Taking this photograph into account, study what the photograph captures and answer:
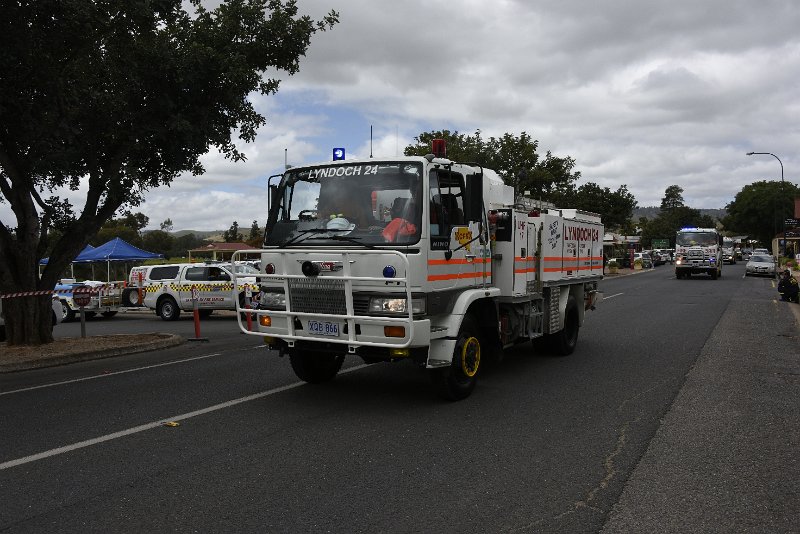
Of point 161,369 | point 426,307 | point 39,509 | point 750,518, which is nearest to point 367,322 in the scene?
point 426,307

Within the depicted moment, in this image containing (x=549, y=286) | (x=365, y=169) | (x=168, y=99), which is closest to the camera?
(x=365, y=169)

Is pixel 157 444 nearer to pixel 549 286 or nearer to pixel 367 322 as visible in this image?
pixel 367 322

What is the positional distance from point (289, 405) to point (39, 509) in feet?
10.1

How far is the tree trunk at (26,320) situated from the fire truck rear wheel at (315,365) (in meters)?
6.54

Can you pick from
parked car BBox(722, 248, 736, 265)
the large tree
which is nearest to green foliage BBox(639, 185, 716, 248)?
parked car BBox(722, 248, 736, 265)

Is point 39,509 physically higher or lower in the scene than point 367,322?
lower

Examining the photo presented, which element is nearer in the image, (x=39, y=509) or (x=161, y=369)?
(x=39, y=509)

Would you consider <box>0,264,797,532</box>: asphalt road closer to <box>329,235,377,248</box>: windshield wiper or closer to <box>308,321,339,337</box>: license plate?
<box>308,321,339,337</box>: license plate

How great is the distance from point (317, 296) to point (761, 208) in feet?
350

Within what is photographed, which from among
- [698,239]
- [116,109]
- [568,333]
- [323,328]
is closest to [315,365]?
[323,328]

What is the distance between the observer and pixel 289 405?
7.09 m

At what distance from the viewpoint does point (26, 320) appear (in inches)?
463

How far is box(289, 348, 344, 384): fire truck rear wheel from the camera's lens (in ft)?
26.1

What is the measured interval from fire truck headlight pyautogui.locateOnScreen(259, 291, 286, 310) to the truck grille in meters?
0.16
